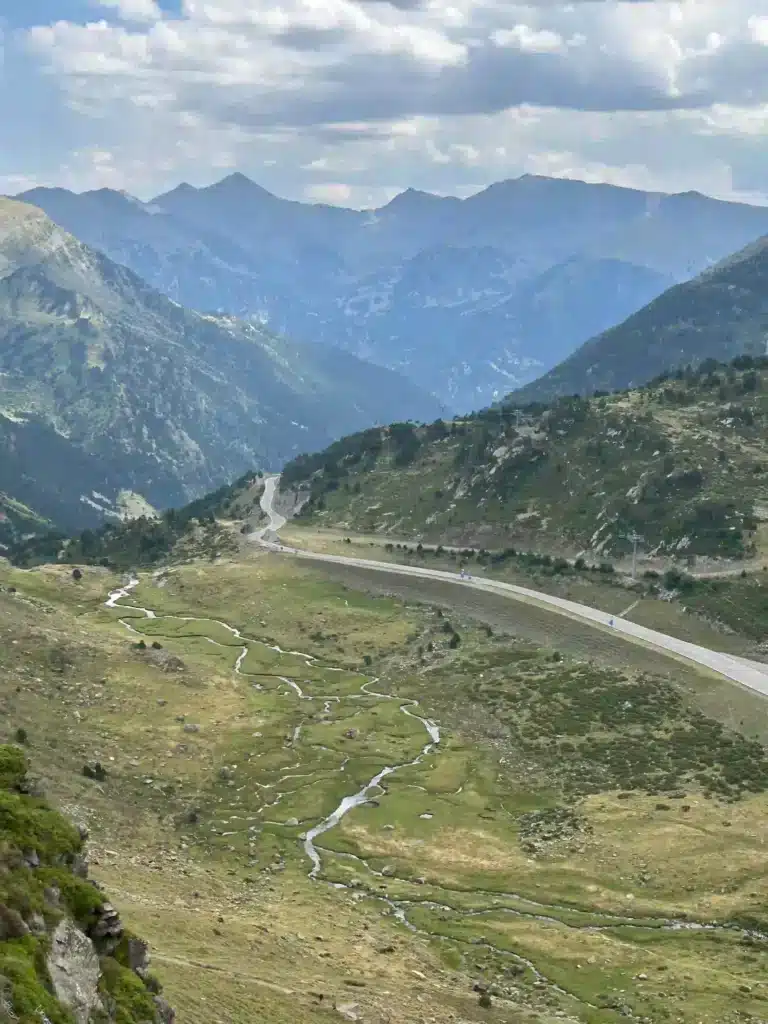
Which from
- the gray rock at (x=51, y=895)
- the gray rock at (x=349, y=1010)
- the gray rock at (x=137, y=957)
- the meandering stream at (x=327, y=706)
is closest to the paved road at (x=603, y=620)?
the meandering stream at (x=327, y=706)

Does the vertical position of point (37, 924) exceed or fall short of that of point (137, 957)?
it exceeds it

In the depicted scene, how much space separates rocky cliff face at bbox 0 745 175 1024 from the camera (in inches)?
1038

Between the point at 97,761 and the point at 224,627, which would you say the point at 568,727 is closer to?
the point at 97,761

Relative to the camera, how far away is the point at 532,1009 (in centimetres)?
4847

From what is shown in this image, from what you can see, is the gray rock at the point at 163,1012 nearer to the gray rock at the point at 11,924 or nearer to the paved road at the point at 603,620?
the gray rock at the point at 11,924

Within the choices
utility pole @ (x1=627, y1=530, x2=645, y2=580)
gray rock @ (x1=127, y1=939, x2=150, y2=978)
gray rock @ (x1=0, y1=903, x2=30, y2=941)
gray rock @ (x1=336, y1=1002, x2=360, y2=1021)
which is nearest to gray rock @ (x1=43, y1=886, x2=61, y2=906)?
gray rock @ (x1=0, y1=903, x2=30, y2=941)

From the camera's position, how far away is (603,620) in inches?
5251

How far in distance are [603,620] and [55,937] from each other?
11092 centimetres

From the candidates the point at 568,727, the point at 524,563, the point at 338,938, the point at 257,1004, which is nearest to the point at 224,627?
the point at 524,563

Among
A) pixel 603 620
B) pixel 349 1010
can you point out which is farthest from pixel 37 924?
pixel 603 620

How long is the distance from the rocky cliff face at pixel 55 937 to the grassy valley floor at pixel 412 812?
734cm

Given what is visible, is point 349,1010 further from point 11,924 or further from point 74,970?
point 11,924

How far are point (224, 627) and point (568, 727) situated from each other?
210ft

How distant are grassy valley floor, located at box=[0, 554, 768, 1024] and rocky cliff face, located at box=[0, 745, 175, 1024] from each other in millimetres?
7338
